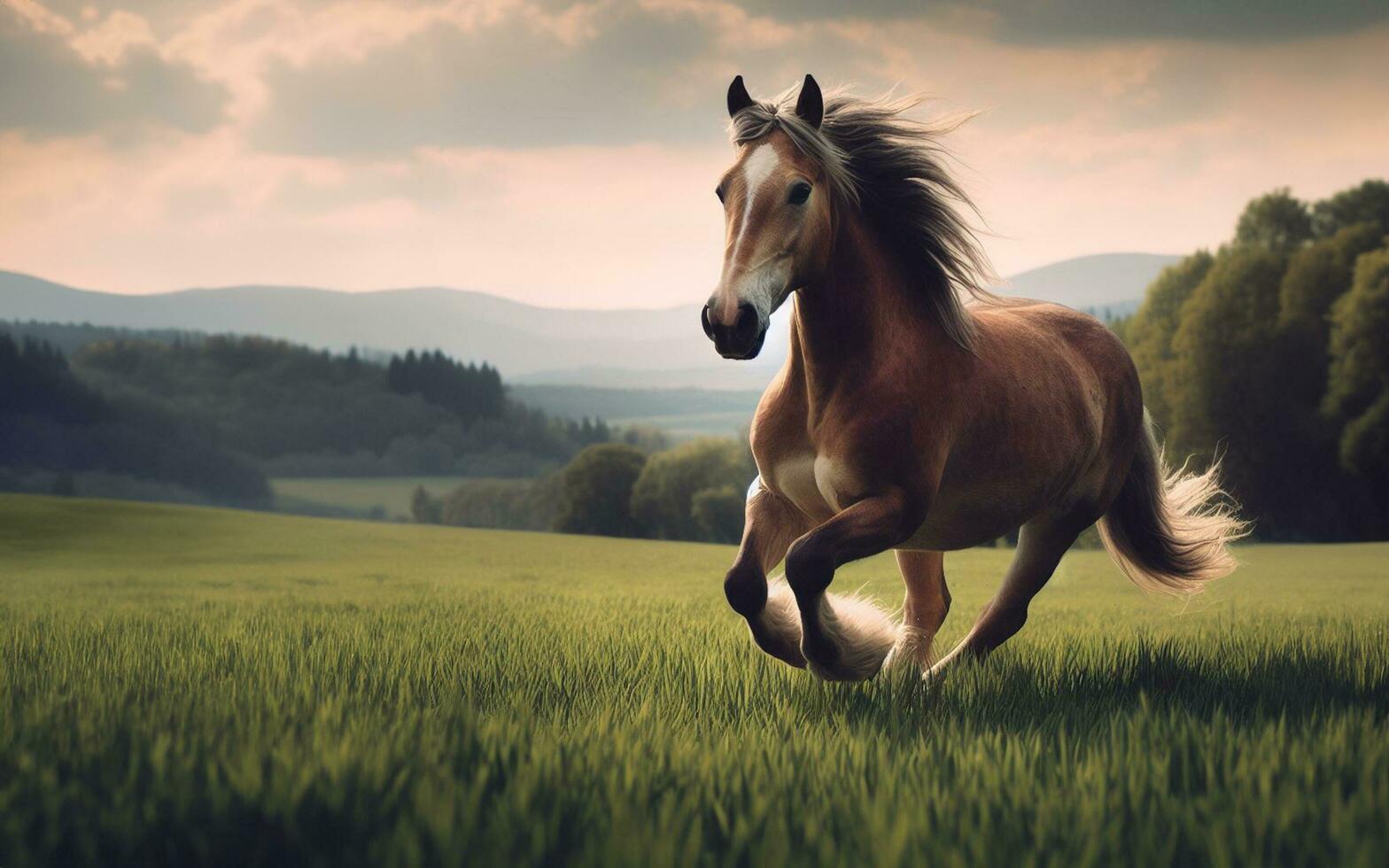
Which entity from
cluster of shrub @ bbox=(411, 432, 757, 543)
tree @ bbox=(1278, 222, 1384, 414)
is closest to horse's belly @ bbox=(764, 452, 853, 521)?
tree @ bbox=(1278, 222, 1384, 414)

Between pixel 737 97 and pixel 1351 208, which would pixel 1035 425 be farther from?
pixel 1351 208

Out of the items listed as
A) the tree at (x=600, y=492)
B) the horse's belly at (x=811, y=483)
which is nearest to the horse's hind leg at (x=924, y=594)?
the horse's belly at (x=811, y=483)

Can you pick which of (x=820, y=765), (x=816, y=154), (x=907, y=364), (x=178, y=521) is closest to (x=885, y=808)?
(x=820, y=765)

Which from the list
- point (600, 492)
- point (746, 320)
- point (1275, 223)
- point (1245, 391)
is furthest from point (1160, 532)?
point (600, 492)

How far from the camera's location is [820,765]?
3.60 meters

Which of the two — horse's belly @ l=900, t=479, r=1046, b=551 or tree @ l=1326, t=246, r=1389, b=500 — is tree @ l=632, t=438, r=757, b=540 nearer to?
tree @ l=1326, t=246, r=1389, b=500

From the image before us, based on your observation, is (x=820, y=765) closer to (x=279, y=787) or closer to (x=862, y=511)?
(x=862, y=511)

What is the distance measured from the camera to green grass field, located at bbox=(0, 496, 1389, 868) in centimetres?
285

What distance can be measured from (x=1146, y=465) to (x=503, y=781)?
4968 millimetres

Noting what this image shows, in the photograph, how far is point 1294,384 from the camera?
118 feet

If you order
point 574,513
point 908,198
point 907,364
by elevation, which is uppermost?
point 908,198

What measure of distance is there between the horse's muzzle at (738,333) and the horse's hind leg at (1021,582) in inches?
99.8

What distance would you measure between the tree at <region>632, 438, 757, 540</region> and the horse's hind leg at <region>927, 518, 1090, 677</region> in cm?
4228

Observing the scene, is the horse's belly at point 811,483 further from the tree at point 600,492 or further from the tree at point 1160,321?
the tree at point 600,492
